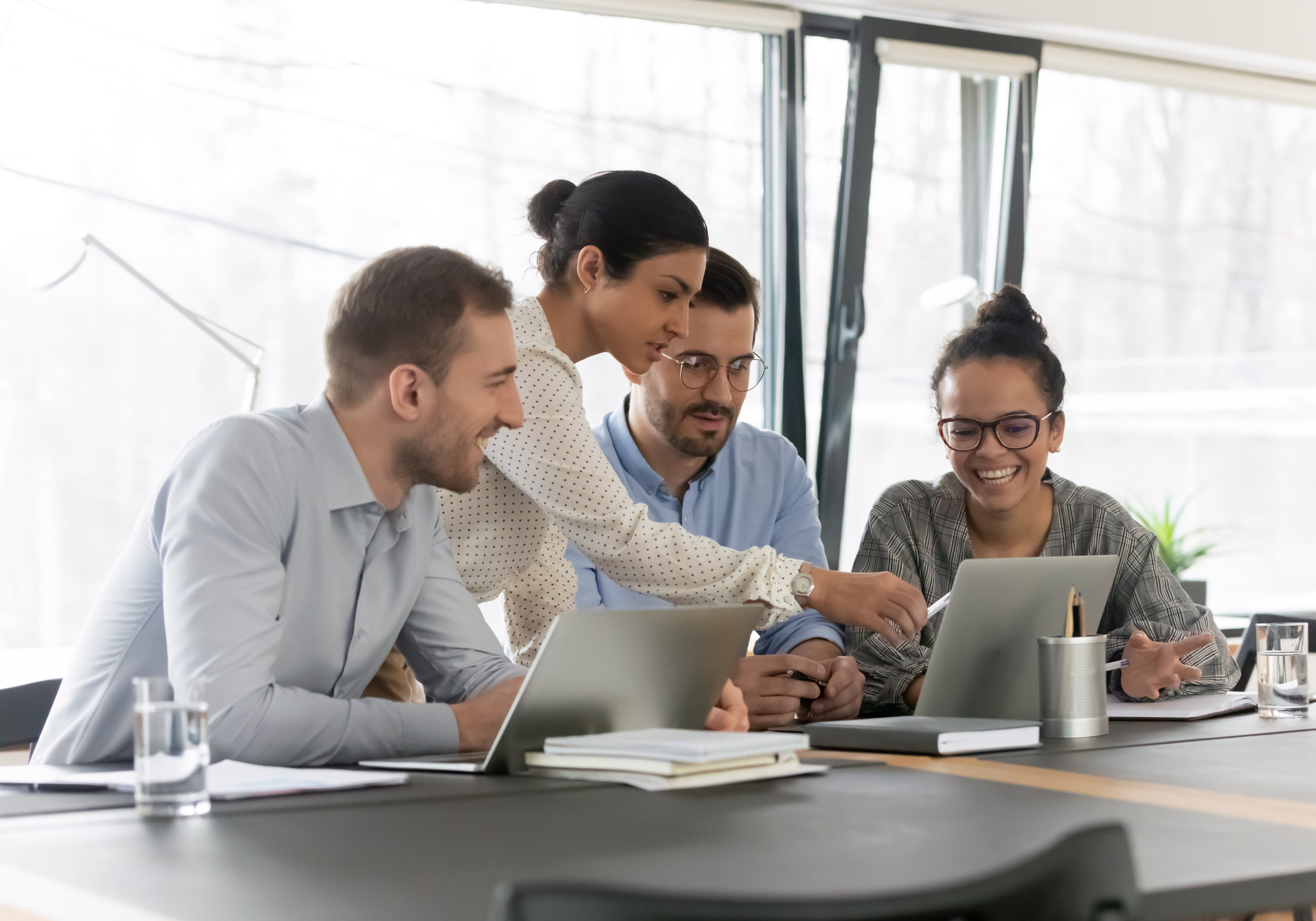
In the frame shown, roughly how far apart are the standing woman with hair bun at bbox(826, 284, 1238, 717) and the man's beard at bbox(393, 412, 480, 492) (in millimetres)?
912

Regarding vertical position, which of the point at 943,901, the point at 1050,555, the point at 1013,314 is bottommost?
the point at 943,901

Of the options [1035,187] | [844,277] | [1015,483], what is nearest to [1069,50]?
[1035,187]

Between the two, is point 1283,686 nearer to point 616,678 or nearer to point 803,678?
point 803,678

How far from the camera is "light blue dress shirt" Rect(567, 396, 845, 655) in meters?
2.99

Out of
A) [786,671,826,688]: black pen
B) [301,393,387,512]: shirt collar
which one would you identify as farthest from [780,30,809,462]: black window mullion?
[301,393,387,512]: shirt collar

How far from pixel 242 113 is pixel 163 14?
1.08 ft

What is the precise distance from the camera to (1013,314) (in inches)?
111

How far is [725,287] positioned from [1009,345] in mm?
604

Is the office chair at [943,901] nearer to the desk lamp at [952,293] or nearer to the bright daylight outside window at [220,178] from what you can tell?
the bright daylight outside window at [220,178]

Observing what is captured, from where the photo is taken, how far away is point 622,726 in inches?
65.2

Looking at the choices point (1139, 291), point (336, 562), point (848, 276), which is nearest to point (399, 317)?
point (336, 562)

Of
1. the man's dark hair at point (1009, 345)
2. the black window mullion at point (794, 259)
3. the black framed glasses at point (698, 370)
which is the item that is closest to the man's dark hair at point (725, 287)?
the black framed glasses at point (698, 370)

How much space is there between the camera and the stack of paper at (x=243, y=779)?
1.43m

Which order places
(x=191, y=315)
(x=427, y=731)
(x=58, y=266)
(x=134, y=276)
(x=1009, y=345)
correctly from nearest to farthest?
(x=427, y=731) → (x=1009, y=345) → (x=58, y=266) → (x=191, y=315) → (x=134, y=276)
